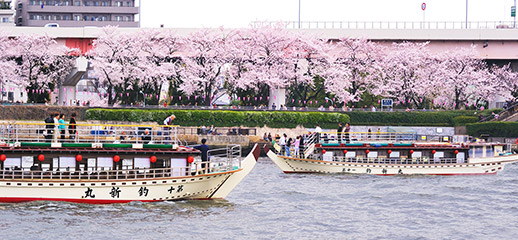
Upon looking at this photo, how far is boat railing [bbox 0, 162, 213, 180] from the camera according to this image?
3080cm

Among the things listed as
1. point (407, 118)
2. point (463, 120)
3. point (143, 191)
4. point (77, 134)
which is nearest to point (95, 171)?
point (77, 134)

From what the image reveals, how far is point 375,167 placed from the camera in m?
46.7

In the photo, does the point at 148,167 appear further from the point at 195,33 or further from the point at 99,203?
the point at 195,33

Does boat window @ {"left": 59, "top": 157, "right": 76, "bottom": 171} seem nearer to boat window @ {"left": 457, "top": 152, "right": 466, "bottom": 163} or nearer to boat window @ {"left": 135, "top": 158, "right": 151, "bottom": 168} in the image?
boat window @ {"left": 135, "top": 158, "right": 151, "bottom": 168}

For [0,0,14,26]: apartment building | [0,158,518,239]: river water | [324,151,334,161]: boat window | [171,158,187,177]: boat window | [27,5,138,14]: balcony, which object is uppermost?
[27,5,138,14]: balcony

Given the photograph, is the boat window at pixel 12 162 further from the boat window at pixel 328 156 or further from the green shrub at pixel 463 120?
the green shrub at pixel 463 120

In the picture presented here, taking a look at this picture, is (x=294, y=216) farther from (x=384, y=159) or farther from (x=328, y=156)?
(x=384, y=159)

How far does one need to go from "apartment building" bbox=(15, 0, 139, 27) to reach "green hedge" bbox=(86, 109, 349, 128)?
63598mm

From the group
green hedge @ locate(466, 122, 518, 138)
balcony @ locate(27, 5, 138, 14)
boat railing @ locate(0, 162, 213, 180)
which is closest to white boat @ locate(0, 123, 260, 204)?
boat railing @ locate(0, 162, 213, 180)

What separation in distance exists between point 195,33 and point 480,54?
34.0m

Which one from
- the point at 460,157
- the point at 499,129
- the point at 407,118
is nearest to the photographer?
the point at 460,157

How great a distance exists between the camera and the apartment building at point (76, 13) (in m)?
142

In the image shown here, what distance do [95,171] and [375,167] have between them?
2032cm

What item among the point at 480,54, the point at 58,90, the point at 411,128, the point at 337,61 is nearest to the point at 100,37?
the point at 58,90
